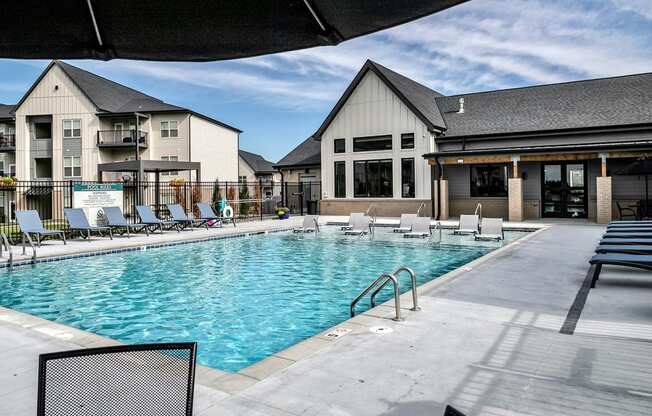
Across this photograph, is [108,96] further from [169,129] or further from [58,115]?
[169,129]

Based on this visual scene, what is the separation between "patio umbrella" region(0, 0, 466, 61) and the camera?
2.28 metres

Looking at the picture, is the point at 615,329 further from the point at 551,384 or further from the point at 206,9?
the point at 206,9

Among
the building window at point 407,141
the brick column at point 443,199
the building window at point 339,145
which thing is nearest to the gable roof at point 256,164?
the building window at point 339,145

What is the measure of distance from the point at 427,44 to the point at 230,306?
25065 millimetres

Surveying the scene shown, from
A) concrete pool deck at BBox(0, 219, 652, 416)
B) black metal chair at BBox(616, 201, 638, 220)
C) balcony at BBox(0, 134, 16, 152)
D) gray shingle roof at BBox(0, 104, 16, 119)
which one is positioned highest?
gray shingle roof at BBox(0, 104, 16, 119)

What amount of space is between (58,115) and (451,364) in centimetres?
3443

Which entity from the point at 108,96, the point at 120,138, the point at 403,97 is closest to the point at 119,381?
the point at 403,97

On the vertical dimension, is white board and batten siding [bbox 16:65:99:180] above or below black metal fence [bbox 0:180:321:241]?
above

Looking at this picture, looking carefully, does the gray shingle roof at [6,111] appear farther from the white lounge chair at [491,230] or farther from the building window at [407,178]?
the white lounge chair at [491,230]

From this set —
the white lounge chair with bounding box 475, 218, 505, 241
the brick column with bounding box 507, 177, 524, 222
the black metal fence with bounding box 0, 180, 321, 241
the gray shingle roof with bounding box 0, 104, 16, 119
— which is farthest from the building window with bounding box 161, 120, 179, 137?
the white lounge chair with bounding box 475, 218, 505, 241

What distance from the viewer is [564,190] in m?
20.5

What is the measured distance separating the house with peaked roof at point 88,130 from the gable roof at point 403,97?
35.4 feet

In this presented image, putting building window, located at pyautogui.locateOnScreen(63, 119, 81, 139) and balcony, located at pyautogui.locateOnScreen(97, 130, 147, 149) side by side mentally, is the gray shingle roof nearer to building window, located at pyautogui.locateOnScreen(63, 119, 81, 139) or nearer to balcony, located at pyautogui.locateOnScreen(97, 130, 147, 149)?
building window, located at pyautogui.locateOnScreen(63, 119, 81, 139)

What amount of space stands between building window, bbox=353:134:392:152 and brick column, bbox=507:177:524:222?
6.42 metres
